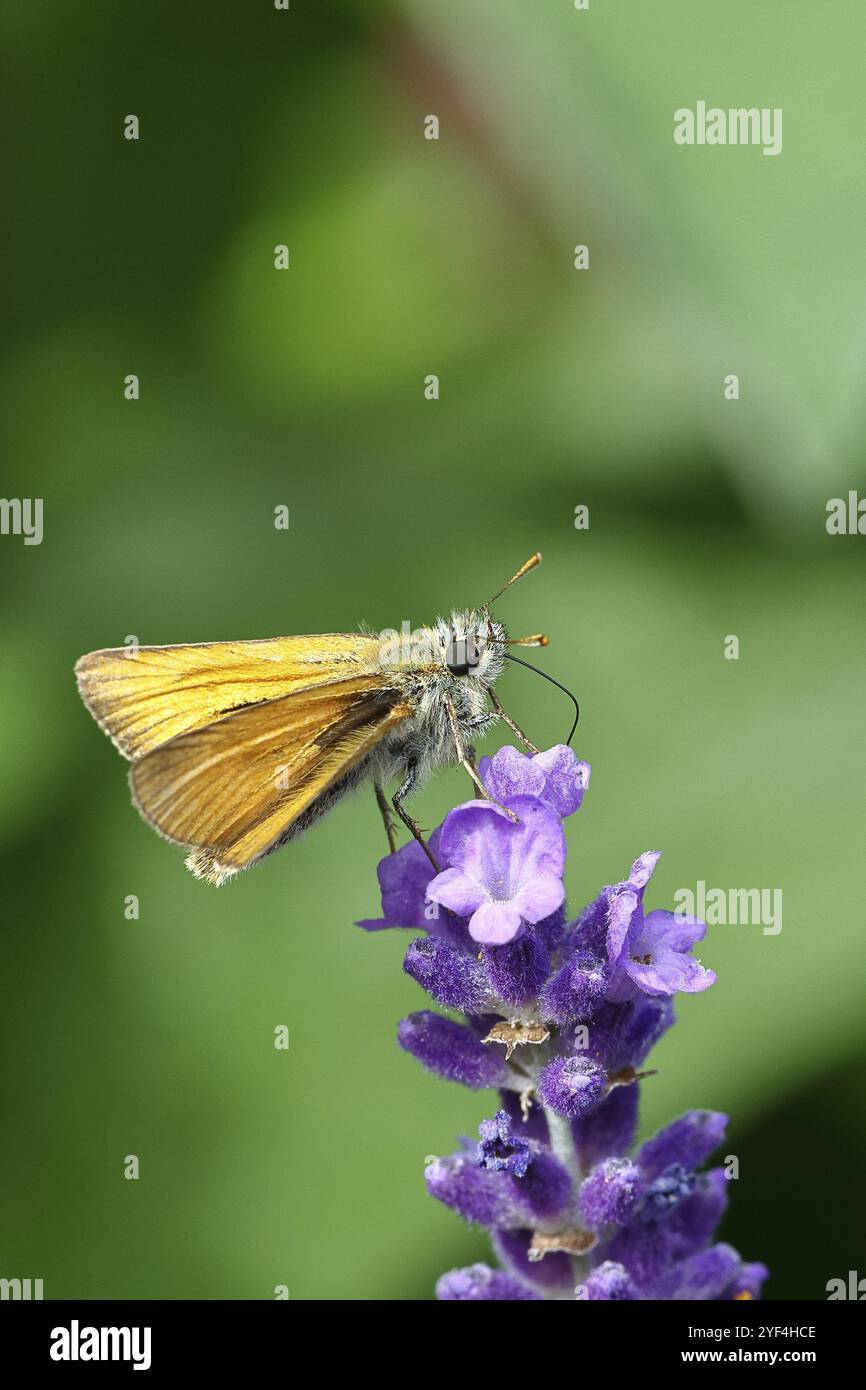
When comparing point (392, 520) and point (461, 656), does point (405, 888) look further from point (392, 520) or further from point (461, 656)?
point (392, 520)

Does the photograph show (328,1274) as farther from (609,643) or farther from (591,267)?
(591,267)

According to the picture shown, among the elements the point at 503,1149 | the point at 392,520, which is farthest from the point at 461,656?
the point at 392,520

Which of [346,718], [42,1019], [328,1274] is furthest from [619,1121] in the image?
[42,1019]

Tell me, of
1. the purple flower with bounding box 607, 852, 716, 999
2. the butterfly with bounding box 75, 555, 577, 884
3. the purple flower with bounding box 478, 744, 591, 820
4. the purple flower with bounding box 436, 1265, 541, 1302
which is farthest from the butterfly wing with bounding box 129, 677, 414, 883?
the purple flower with bounding box 436, 1265, 541, 1302

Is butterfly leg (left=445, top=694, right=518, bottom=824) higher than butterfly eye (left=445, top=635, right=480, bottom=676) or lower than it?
lower

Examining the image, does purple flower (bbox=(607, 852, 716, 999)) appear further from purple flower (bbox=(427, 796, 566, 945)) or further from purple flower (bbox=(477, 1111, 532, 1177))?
purple flower (bbox=(477, 1111, 532, 1177))
